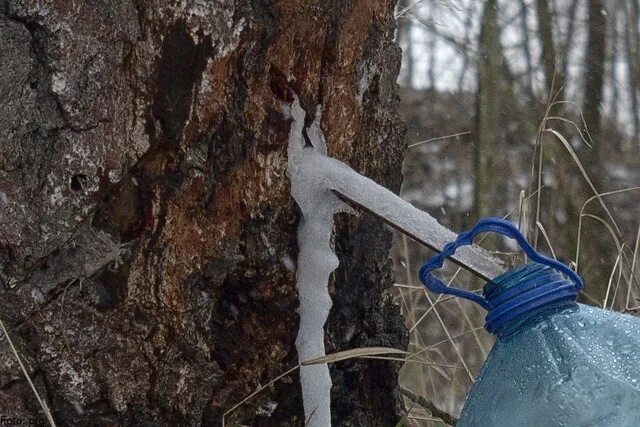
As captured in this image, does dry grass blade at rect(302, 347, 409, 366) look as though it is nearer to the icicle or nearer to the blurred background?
the icicle

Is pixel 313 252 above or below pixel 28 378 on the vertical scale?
above

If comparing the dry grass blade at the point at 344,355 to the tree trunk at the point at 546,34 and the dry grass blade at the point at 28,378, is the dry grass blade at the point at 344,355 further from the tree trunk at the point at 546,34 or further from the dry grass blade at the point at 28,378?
the tree trunk at the point at 546,34

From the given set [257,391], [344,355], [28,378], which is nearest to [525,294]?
[344,355]

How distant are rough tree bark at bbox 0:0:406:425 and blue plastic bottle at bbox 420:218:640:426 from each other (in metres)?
0.27

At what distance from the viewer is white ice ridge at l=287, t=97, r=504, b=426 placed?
1.28 meters

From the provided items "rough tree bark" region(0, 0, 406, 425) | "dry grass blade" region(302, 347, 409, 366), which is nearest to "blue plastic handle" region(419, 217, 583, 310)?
"dry grass blade" region(302, 347, 409, 366)

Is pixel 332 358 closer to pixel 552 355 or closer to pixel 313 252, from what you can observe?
pixel 313 252

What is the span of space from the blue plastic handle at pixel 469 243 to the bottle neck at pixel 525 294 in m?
0.01

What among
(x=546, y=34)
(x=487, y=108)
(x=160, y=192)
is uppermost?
(x=546, y=34)

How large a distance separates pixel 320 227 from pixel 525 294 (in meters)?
0.33

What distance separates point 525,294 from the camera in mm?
1144

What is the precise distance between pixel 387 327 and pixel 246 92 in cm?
47

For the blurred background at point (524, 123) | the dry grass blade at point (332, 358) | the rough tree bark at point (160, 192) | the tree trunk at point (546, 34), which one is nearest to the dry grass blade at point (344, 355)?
the dry grass blade at point (332, 358)

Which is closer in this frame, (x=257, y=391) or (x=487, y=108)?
(x=257, y=391)
